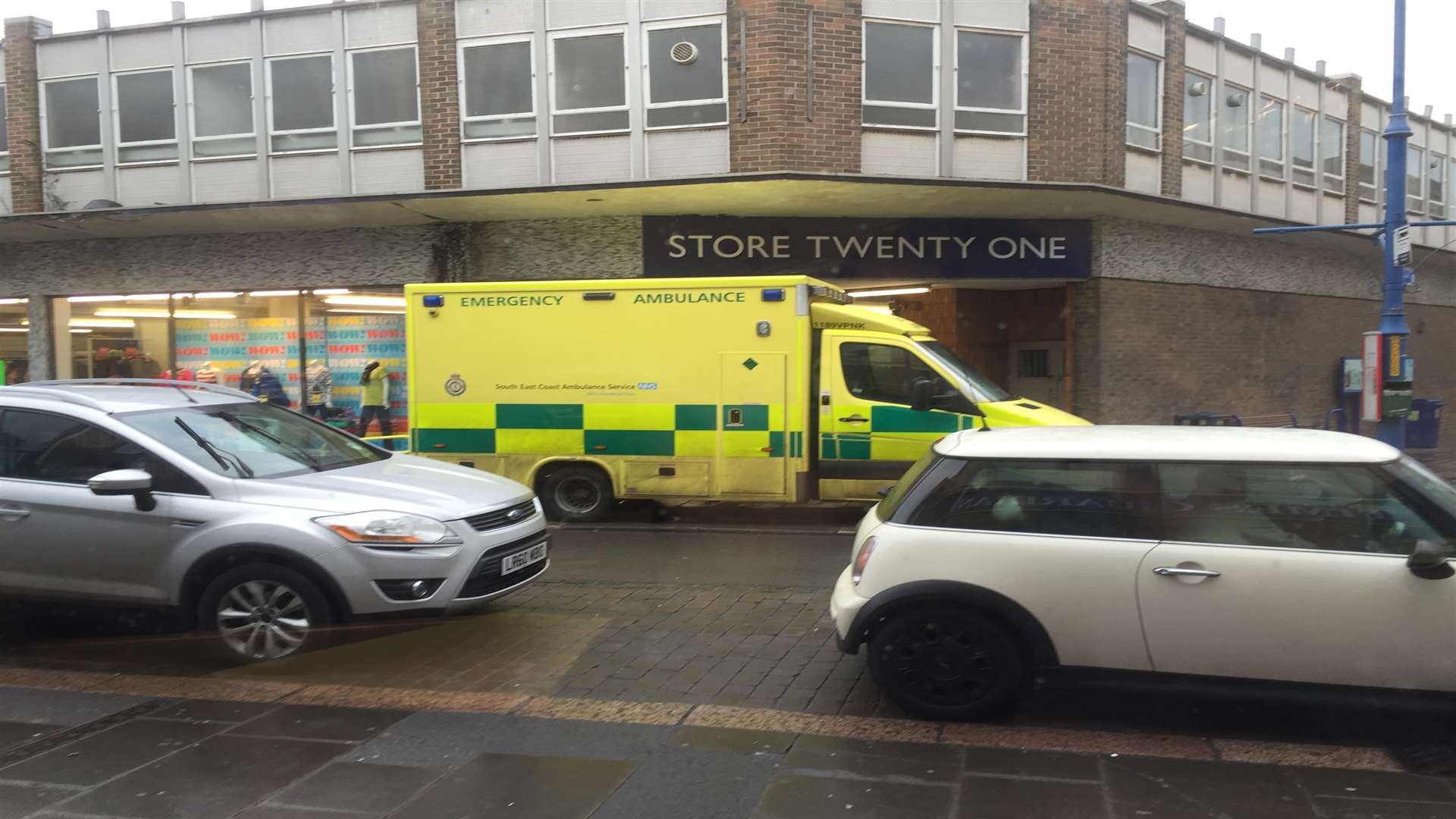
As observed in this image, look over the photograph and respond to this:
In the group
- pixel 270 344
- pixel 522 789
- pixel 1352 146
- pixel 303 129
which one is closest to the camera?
pixel 522 789

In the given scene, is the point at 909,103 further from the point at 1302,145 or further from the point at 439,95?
the point at 1302,145

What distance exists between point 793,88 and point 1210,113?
800 cm

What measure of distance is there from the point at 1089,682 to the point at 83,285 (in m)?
18.0

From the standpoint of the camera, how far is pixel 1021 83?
47.2ft

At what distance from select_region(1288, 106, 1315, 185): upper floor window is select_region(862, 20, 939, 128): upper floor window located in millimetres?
8532

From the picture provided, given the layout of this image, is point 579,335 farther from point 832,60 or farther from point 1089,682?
point 1089,682

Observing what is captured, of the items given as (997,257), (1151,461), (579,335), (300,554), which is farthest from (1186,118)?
(300,554)

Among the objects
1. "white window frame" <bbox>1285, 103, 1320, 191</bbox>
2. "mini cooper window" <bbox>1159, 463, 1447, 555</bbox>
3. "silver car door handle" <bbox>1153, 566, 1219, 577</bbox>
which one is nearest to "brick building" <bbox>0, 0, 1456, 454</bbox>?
"white window frame" <bbox>1285, 103, 1320, 191</bbox>

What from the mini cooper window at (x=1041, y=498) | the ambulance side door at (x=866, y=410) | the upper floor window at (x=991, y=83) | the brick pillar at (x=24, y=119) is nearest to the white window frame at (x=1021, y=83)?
the upper floor window at (x=991, y=83)

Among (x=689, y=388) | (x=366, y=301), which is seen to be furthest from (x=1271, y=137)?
(x=366, y=301)

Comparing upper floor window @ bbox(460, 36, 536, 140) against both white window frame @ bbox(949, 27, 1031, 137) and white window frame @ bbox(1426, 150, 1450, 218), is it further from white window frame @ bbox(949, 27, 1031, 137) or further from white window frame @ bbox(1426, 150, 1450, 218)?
white window frame @ bbox(1426, 150, 1450, 218)

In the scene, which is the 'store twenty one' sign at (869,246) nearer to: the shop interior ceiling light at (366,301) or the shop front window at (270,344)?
the shop interior ceiling light at (366,301)

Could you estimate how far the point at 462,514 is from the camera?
18.3 ft

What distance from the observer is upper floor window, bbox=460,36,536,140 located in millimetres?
14578
